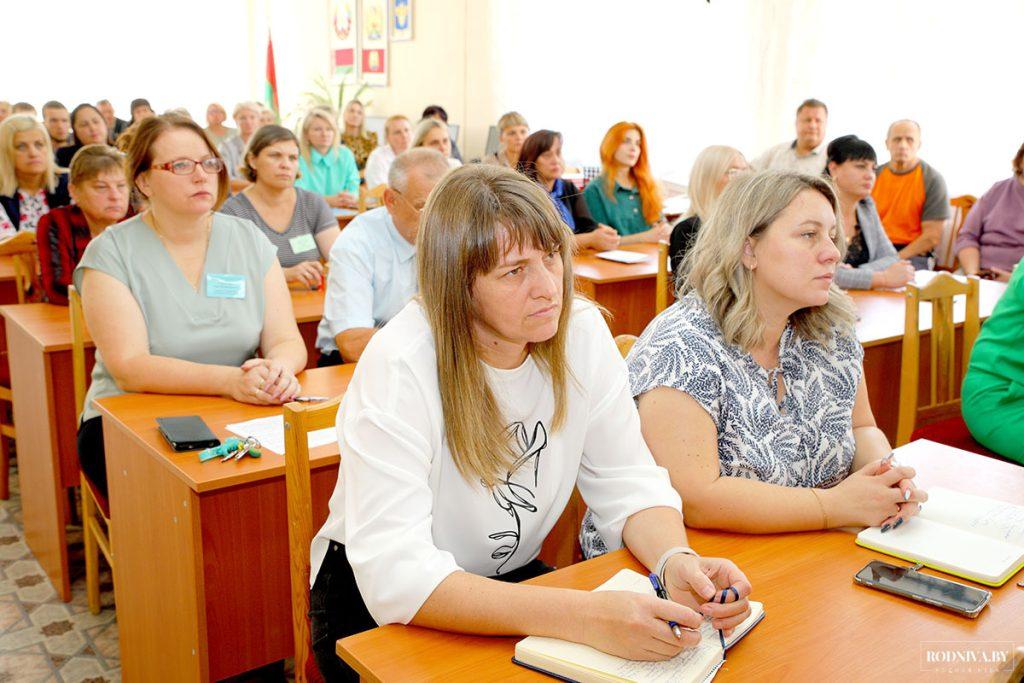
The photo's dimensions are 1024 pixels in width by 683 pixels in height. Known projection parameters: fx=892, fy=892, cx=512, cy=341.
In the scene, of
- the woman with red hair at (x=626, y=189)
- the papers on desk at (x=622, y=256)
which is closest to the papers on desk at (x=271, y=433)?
the papers on desk at (x=622, y=256)

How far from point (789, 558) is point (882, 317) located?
2.11 meters

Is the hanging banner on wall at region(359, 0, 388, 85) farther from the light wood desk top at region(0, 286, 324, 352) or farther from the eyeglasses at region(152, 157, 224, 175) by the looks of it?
the eyeglasses at region(152, 157, 224, 175)

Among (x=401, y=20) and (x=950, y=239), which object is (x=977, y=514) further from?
(x=401, y=20)

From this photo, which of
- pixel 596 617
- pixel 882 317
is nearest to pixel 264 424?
pixel 596 617

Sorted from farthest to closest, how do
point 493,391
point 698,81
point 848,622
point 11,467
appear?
point 698,81
point 11,467
point 493,391
point 848,622

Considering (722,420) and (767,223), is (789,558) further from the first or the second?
(767,223)

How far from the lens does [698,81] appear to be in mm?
7117

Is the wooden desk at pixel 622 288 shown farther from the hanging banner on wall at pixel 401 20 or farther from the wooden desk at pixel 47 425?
the hanging banner on wall at pixel 401 20

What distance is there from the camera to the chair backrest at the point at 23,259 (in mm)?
3609

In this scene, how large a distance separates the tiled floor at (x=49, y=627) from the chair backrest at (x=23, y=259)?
1.07 metres

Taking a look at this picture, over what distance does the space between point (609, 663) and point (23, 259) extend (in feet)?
11.4

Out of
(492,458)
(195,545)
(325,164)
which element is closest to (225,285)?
(195,545)

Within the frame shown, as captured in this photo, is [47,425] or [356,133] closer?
[47,425]

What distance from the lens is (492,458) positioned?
1365 mm
